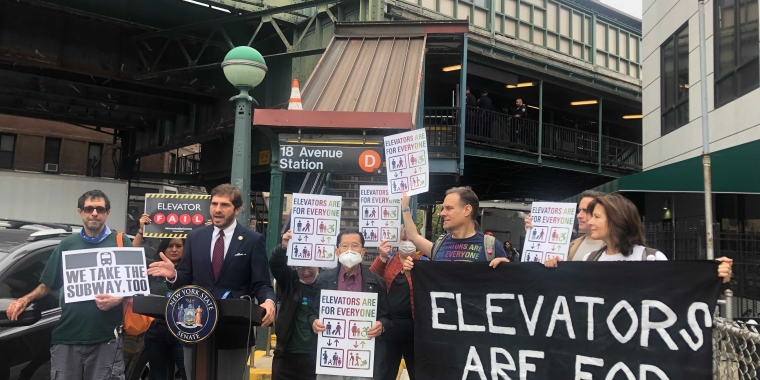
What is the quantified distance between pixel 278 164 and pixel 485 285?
20.4ft

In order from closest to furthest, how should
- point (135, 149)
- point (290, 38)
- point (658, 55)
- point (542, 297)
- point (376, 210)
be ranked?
point (542, 297) < point (376, 210) < point (658, 55) < point (290, 38) < point (135, 149)

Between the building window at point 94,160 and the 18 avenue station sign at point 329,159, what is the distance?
2979cm

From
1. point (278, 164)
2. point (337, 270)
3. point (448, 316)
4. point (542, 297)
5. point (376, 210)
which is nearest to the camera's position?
point (542, 297)

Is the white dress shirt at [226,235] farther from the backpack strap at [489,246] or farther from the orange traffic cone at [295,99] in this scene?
the orange traffic cone at [295,99]

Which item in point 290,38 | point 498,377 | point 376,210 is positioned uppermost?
point 290,38

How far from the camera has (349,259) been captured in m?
4.64

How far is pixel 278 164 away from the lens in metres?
9.91

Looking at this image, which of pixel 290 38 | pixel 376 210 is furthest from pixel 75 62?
pixel 376 210

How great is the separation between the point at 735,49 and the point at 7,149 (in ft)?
120

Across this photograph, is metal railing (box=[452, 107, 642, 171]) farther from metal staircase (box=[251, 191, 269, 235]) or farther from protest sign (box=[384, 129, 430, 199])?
metal staircase (box=[251, 191, 269, 235])

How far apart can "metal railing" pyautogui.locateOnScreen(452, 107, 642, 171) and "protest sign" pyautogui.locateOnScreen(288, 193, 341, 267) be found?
10.5m

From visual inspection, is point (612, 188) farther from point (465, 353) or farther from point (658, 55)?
point (465, 353)

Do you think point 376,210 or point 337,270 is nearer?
point 337,270

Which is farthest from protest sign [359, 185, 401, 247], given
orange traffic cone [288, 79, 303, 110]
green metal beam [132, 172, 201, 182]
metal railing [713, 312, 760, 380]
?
green metal beam [132, 172, 201, 182]
